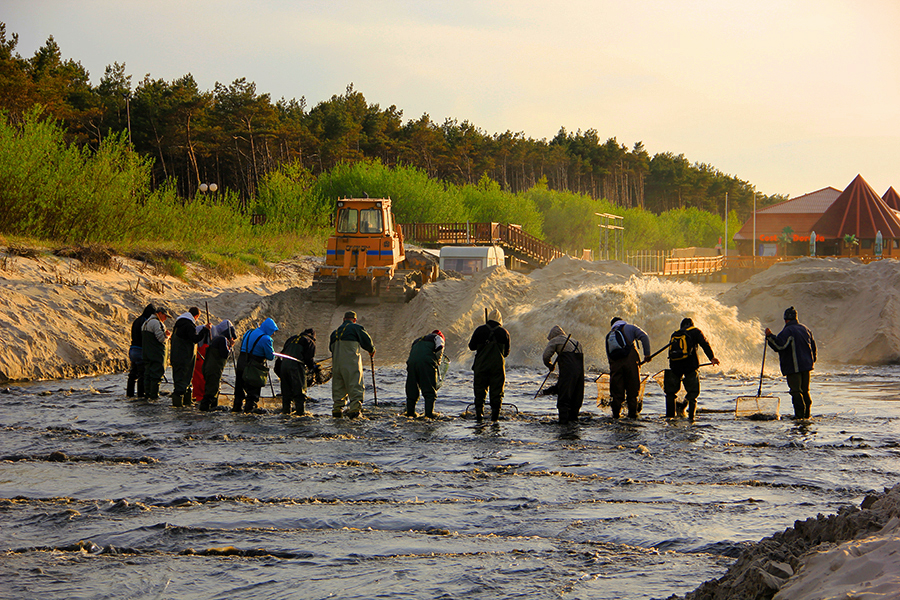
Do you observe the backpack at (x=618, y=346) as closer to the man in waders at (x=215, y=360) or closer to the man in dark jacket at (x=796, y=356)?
the man in dark jacket at (x=796, y=356)

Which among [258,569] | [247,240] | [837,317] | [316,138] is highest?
[316,138]

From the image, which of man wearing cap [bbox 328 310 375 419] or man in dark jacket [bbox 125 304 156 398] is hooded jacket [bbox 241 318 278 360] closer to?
man wearing cap [bbox 328 310 375 419]

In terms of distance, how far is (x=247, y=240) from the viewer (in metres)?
35.8

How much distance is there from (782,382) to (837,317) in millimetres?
7361

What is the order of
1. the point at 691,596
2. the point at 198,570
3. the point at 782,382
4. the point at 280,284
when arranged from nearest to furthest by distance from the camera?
the point at 691,596
the point at 198,570
the point at 782,382
the point at 280,284

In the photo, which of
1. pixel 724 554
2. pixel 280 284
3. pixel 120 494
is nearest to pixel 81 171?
pixel 280 284

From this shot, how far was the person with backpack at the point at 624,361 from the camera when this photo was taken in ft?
40.1

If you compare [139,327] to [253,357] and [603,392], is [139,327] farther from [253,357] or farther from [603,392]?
[603,392]

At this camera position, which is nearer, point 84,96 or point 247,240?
point 247,240

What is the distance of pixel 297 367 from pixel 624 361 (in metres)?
5.08

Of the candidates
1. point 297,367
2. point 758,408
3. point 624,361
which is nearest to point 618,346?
point 624,361

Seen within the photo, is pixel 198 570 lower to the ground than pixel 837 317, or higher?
lower

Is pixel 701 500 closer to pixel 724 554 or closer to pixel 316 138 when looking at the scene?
pixel 724 554

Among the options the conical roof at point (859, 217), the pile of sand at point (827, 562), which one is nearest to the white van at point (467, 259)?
→ the pile of sand at point (827, 562)
